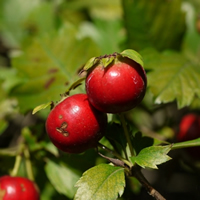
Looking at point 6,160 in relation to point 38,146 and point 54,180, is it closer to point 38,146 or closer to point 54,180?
point 38,146

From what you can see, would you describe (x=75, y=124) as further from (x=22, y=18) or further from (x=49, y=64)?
(x=22, y=18)

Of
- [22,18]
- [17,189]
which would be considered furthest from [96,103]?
[22,18]

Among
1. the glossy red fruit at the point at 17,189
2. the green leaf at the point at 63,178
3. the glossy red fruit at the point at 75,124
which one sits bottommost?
the green leaf at the point at 63,178

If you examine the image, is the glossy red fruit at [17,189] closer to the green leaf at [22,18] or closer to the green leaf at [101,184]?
the green leaf at [101,184]

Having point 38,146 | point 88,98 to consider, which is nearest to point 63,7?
point 38,146

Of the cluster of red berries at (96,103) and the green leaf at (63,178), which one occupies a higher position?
the cluster of red berries at (96,103)

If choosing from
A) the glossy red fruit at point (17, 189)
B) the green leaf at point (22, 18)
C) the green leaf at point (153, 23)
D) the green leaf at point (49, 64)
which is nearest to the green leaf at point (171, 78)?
the green leaf at point (153, 23)

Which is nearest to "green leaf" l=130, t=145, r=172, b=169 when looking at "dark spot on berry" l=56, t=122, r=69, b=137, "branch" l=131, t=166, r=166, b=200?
"branch" l=131, t=166, r=166, b=200
